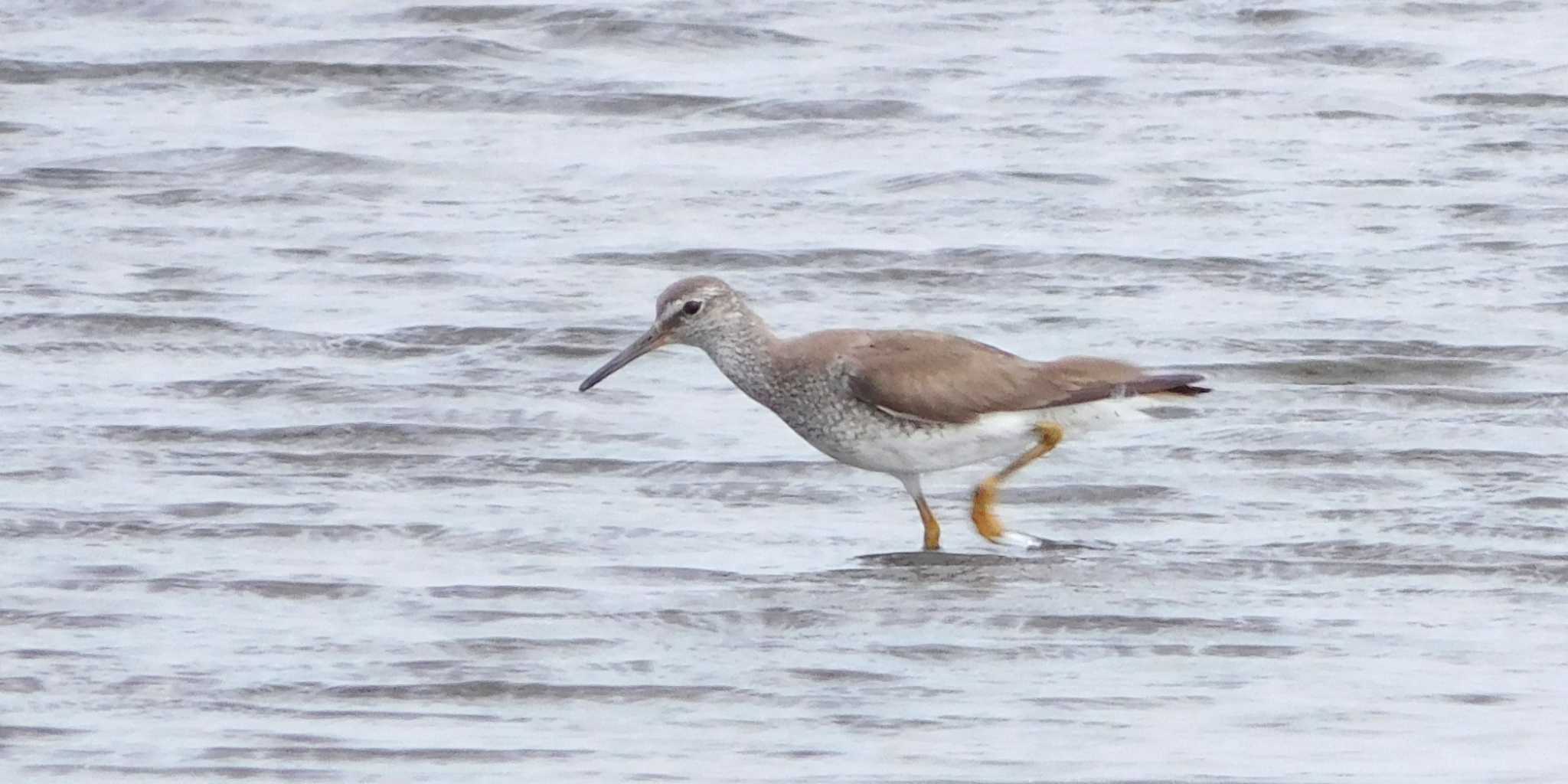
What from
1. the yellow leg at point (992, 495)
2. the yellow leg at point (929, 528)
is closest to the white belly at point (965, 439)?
the yellow leg at point (992, 495)

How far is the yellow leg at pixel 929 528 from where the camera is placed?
9.63 metres

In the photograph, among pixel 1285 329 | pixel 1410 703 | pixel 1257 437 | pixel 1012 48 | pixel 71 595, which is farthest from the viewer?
pixel 1012 48

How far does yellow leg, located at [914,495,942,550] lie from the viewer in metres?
9.63

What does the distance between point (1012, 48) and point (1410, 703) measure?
35.2 feet

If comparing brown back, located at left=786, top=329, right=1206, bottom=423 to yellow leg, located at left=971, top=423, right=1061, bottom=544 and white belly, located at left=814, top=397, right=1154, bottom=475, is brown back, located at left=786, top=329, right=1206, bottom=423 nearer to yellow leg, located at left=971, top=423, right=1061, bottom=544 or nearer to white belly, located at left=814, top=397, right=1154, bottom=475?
white belly, located at left=814, top=397, right=1154, bottom=475

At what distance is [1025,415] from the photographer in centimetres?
965

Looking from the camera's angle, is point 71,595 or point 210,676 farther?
point 71,595

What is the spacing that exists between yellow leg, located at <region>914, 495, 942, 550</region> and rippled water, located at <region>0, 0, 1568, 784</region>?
103 mm

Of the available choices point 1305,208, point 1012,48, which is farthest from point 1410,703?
point 1012,48

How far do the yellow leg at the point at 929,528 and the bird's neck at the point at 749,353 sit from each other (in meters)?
0.61

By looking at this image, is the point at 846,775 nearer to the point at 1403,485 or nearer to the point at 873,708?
the point at 873,708

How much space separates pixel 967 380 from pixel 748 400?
2181 mm

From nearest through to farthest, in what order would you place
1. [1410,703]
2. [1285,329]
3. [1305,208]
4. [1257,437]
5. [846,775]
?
[846,775] < [1410,703] < [1257,437] < [1285,329] < [1305,208]

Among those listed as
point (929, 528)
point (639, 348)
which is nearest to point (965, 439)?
point (929, 528)
